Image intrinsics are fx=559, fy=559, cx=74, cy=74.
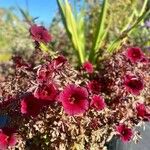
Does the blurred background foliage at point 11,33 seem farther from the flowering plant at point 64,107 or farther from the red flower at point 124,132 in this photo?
the red flower at point 124,132

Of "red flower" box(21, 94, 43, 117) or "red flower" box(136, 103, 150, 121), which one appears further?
"red flower" box(136, 103, 150, 121)

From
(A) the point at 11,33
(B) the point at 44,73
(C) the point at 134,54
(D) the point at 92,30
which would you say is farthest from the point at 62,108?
(A) the point at 11,33

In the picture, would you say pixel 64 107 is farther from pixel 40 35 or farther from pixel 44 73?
pixel 40 35

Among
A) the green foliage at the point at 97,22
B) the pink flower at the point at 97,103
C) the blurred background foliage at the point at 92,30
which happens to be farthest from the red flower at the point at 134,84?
the blurred background foliage at the point at 92,30

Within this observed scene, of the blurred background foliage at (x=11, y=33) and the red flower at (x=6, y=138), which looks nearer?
the red flower at (x=6, y=138)

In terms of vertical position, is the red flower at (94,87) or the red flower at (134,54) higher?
the red flower at (134,54)

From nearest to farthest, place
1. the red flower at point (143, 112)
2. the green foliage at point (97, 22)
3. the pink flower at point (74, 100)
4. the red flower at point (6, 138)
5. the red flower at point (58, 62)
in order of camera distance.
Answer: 1. the pink flower at point (74, 100)
2. the red flower at point (6, 138)
3. the red flower at point (58, 62)
4. the red flower at point (143, 112)
5. the green foliage at point (97, 22)

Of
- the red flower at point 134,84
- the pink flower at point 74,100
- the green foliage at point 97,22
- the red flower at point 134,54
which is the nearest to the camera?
the pink flower at point 74,100

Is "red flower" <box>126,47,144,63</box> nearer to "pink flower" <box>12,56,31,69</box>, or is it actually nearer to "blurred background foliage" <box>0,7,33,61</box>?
"pink flower" <box>12,56,31,69</box>

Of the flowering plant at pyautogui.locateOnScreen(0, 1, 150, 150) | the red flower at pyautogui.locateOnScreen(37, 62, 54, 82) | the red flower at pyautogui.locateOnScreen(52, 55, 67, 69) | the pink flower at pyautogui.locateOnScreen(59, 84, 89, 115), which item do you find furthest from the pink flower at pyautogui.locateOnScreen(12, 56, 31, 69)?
the pink flower at pyautogui.locateOnScreen(59, 84, 89, 115)

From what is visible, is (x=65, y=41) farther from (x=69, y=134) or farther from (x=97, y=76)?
(x=69, y=134)
